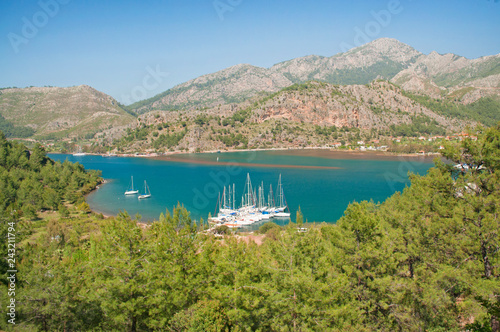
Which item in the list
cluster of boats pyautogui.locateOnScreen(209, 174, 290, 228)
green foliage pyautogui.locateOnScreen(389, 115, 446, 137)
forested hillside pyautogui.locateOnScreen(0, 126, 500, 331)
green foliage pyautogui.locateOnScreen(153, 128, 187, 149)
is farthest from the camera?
green foliage pyautogui.locateOnScreen(389, 115, 446, 137)

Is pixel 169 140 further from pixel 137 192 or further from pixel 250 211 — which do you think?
pixel 250 211

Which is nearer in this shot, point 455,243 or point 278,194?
point 455,243

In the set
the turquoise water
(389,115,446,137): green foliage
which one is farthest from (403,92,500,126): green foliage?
the turquoise water

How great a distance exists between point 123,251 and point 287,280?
5980 mm

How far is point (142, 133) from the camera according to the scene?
506ft

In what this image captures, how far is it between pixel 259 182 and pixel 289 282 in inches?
2163

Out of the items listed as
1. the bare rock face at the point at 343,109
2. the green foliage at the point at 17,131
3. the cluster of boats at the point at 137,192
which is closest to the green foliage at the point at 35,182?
the cluster of boats at the point at 137,192

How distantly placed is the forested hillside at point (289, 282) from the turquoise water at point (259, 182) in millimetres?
26856

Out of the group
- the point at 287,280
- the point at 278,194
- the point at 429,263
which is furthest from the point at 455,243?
the point at 278,194

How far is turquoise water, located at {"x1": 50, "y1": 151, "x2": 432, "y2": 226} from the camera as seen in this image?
48.6 meters

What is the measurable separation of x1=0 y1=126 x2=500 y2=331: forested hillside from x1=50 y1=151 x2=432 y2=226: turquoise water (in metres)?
26.9

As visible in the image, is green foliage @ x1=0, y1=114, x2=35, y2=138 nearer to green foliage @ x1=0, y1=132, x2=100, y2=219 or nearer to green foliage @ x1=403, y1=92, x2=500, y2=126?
green foliage @ x1=0, y1=132, x2=100, y2=219

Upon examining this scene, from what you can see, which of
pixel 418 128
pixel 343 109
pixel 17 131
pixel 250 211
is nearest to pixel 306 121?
pixel 343 109

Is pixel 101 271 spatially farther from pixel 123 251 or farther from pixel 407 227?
pixel 407 227
